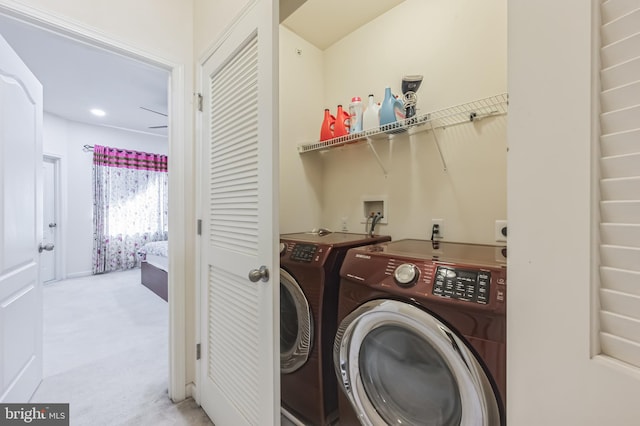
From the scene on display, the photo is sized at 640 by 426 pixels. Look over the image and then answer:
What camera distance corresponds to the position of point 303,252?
1342 mm

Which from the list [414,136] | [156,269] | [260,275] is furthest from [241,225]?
[156,269]

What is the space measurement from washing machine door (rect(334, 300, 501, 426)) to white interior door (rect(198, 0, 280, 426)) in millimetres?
300

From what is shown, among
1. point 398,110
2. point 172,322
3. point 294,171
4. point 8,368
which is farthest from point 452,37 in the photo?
point 8,368

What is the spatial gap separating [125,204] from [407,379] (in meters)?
5.81

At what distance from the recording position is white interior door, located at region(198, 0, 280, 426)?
1003 mm

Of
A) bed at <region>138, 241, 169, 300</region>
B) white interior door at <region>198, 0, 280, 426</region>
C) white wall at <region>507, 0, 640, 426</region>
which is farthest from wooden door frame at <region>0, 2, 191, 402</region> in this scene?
bed at <region>138, 241, 169, 300</region>

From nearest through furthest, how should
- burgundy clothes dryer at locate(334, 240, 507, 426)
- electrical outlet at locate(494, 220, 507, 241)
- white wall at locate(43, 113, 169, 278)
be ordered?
burgundy clothes dryer at locate(334, 240, 507, 426)
electrical outlet at locate(494, 220, 507, 241)
white wall at locate(43, 113, 169, 278)

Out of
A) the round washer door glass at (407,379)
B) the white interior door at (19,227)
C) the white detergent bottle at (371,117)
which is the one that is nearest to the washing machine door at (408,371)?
the round washer door glass at (407,379)

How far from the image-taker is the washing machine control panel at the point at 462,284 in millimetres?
762

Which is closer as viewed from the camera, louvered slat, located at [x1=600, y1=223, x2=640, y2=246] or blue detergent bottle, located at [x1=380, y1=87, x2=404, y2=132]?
louvered slat, located at [x1=600, y1=223, x2=640, y2=246]

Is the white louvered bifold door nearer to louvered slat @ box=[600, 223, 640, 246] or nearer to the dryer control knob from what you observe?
louvered slat @ box=[600, 223, 640, 246]

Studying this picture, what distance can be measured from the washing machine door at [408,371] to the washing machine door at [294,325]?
9.9 inches

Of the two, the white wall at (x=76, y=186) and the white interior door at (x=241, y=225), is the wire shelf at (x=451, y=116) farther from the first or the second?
the white wall at (x=76, y=186)

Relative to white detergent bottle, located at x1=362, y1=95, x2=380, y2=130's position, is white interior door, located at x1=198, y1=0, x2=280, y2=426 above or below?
below
